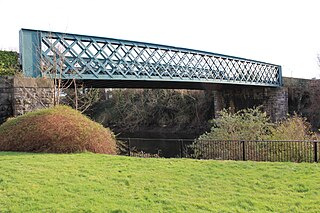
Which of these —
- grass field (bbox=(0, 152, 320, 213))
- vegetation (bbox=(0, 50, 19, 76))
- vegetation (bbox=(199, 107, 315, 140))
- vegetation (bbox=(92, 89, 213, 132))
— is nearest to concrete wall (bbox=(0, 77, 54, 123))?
vegetation (bbox=(0, 50, 19, 76))

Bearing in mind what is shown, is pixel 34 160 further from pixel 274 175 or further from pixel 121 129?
pixel 121 129

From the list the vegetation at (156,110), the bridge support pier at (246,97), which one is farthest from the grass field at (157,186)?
the vegetation at (156,110)

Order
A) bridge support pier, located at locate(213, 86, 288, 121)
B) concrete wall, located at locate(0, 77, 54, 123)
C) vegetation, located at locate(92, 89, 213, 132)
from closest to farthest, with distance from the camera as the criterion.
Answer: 1. concrete wall, located at locate(0, 77, 54, 123)
2. bridge support pier, located at locate(213, 86, 288, 121)
3. vegetation, located at locate(92, 89, 213, 132)

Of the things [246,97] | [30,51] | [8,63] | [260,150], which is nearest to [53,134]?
[8,63]

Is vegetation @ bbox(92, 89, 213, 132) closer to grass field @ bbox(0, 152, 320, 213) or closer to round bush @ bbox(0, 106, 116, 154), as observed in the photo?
round bush @ bbox(0, 106, 116, 154)

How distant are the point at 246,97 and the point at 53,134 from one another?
32.7 m

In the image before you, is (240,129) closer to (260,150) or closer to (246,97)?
(260,150)

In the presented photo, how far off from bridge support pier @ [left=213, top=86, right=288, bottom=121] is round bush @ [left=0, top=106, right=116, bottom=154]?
28.9 m

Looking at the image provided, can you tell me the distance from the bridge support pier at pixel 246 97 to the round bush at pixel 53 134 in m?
28.9

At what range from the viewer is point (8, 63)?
16.6m

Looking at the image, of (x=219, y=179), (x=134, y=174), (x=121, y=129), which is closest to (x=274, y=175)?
(x=219, y=179)

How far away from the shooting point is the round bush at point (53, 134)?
11820 mm

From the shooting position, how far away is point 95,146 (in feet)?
40.2

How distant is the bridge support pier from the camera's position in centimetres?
3975
